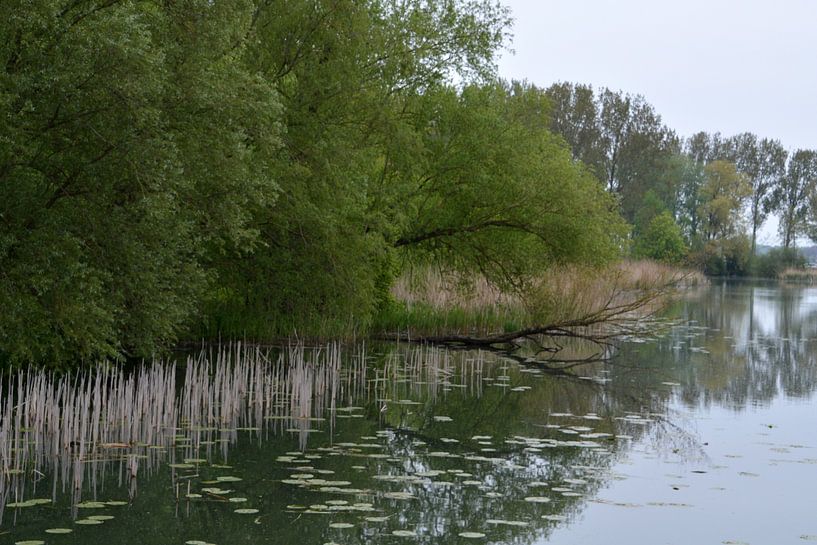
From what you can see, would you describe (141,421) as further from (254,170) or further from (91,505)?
(254,170)

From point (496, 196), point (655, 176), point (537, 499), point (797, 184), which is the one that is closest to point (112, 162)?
point (537, 499)

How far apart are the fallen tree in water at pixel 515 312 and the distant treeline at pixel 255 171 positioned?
0.54 m

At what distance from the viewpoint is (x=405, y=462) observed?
9.85 meters

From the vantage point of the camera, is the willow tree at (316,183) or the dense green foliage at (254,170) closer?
the dense green foliage at (254,170)

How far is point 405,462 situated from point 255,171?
701 centimetres

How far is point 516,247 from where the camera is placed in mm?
23484

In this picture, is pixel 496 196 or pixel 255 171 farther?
pixel 496 196

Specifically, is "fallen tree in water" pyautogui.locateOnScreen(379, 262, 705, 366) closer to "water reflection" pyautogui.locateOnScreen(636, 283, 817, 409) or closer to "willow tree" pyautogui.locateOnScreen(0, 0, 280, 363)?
"water reflection" pyautogui.locateOnScreen(636, 283, 817, 409)

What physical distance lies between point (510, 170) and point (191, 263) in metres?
9.48

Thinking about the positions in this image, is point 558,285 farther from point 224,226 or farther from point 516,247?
point 224,226

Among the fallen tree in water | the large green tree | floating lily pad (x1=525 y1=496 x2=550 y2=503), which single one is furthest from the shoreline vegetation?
the large green tree

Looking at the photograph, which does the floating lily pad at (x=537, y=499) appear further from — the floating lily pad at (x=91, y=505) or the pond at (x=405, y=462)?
the floating lily pad at (x=91, y=505)

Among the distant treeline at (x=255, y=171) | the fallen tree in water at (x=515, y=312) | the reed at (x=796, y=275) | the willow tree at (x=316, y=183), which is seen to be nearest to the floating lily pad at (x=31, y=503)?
the distant treeline at (x=255, y=171)

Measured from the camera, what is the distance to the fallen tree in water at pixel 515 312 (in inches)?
824
